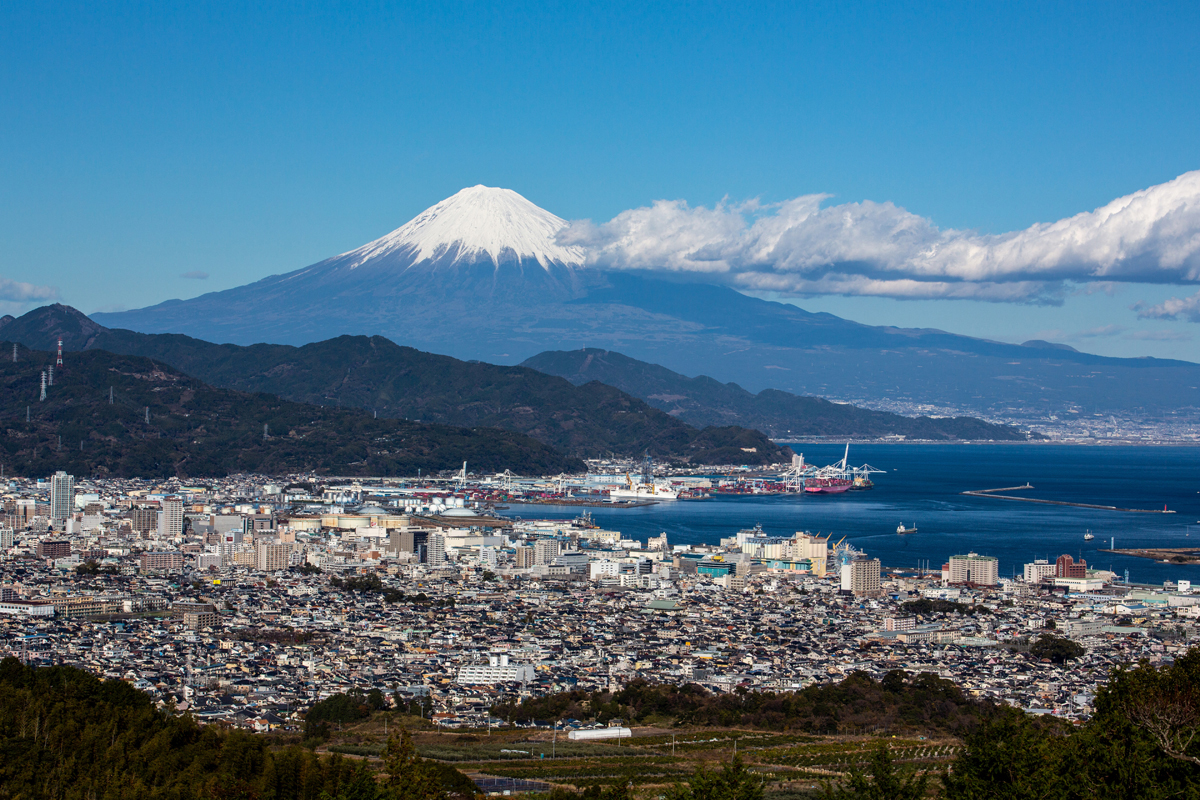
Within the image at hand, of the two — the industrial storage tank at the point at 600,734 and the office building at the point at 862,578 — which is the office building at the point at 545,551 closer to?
the office building at the point at 862,578

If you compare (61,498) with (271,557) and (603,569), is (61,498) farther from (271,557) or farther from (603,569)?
(603,569)

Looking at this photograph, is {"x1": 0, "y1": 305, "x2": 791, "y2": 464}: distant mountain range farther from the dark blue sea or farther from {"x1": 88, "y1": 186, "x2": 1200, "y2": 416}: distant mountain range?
{"x1": 88, "y1": 186, "x2": 1200, "y2": 416}: distant mountain range

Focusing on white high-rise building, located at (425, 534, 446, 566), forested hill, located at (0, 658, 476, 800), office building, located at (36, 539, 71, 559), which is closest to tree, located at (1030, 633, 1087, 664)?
forested hill, located at (0, 658, 476, 800)

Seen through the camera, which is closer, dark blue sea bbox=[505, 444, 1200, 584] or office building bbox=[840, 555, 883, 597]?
office building bbox=[840, 555, 883, 597]

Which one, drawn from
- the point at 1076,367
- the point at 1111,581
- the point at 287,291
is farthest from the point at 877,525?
the point at 1076,367

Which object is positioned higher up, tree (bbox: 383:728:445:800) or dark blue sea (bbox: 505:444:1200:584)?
dark blue sea (bbox: 505:444:1200:584)

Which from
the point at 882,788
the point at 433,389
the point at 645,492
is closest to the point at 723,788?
the point at 882,788

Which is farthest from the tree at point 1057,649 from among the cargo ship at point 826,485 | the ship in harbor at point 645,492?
the cargo ship at point 826,485
